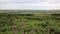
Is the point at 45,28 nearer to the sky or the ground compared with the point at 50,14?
nearer to the ground

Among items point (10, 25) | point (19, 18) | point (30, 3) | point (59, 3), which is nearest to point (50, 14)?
point (59, 3)

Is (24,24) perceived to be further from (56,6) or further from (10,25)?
(56,6)

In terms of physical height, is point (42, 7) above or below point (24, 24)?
above

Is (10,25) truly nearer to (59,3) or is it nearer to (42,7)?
(42,7)

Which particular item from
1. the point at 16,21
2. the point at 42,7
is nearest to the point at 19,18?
the point at 16,21

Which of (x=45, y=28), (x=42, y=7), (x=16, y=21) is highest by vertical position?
(x=42, y=7)

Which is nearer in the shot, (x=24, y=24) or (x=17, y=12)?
(x=24, y=24)
